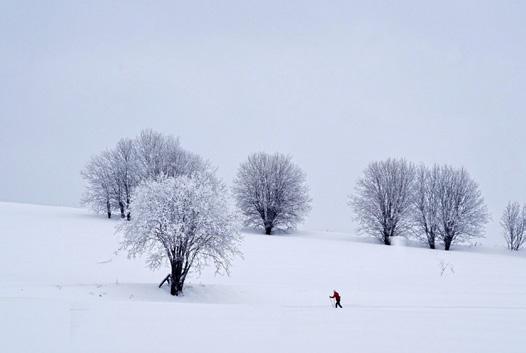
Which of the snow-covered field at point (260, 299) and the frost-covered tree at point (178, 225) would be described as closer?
the snow-covered field at point (260, 299)

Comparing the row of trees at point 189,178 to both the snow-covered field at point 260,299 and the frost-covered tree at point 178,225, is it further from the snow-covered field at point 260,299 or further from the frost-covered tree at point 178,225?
the snow-covered field at point 260,299

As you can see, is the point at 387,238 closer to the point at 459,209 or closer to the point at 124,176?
the point at 459,209

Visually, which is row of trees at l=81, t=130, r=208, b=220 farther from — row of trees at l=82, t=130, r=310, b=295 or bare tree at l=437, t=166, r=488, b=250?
bare tree at l=437, t=166, r=488, b=250

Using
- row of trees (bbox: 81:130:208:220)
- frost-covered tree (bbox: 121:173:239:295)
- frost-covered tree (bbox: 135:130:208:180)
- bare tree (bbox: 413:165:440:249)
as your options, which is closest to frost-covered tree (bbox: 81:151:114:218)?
row of trees (bbox: 81:130:208:220)

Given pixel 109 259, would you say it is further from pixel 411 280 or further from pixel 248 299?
pixel 411 280

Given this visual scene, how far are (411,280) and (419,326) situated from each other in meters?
18.1

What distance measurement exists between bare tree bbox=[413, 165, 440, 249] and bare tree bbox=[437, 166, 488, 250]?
573 millimetres

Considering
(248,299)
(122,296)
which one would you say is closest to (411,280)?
(248,299)

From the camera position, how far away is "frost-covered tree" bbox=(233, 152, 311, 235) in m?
51.4

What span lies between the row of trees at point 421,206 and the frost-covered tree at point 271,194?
7.25m

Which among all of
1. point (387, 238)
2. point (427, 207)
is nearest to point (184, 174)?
point (387, 238)

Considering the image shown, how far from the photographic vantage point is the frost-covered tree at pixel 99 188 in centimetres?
4619

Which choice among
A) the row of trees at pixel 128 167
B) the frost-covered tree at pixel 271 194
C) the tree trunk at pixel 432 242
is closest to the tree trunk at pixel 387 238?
the tree trunk at pixel 432 242

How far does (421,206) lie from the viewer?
49.5 meters
